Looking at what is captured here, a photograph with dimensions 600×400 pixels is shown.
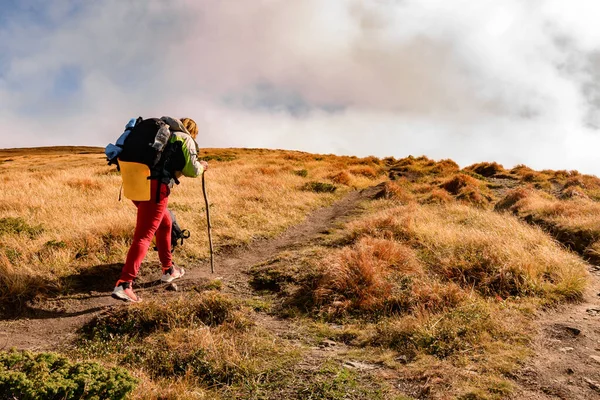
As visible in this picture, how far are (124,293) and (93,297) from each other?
0.80 meters

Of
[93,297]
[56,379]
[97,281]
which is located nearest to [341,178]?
[97,281]

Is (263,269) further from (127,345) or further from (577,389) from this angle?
(577,389)

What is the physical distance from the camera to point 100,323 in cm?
511

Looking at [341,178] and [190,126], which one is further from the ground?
[190,126]

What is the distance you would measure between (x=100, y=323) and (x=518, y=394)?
14.9ft

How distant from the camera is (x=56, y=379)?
10.2 ft

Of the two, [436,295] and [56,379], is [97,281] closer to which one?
[56,379]

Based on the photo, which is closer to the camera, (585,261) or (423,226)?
(585,261)

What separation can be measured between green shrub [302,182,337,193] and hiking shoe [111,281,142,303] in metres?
11.8

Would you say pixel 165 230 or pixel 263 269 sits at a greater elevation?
pixel 165 230

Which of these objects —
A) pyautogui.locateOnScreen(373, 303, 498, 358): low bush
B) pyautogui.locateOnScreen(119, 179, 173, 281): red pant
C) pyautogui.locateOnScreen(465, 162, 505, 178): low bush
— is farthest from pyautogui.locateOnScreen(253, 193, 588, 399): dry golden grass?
pyautogui.locateOnScreen(465, 162, 505, 178): low bush

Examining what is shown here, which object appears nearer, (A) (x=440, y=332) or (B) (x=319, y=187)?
(A) (x=440, y=332)

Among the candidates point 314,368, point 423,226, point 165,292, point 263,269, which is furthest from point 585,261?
point 165,292

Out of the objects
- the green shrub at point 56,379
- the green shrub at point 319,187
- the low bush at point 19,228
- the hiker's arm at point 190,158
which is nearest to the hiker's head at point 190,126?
the hiker's arm at point 190,158
